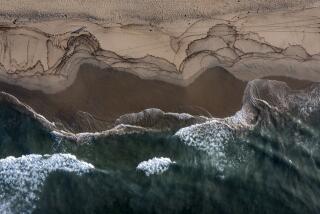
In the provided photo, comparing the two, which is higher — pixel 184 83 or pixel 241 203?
pixel 184 83

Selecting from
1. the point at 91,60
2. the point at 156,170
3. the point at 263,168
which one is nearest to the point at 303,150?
the point at 263,168

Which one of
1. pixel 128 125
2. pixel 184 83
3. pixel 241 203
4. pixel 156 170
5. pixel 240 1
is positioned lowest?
pixel 241 203

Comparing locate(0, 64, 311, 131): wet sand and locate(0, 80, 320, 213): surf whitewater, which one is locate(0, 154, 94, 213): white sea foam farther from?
locate(0, 64, 311, 131): wet sand

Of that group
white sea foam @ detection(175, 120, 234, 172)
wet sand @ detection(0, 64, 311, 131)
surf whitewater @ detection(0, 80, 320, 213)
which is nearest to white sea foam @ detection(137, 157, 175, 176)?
surf whitewater @ detection(0, 80, 320, 213)

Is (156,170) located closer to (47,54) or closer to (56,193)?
(56,193)

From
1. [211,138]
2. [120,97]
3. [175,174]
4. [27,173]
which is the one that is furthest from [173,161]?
[27,173]

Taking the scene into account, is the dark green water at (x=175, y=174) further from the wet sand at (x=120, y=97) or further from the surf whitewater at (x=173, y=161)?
the wet sand at (x=120, y=97)

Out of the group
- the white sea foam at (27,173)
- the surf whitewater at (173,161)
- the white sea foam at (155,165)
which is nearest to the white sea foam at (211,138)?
the surf whitewater at (173,161)
